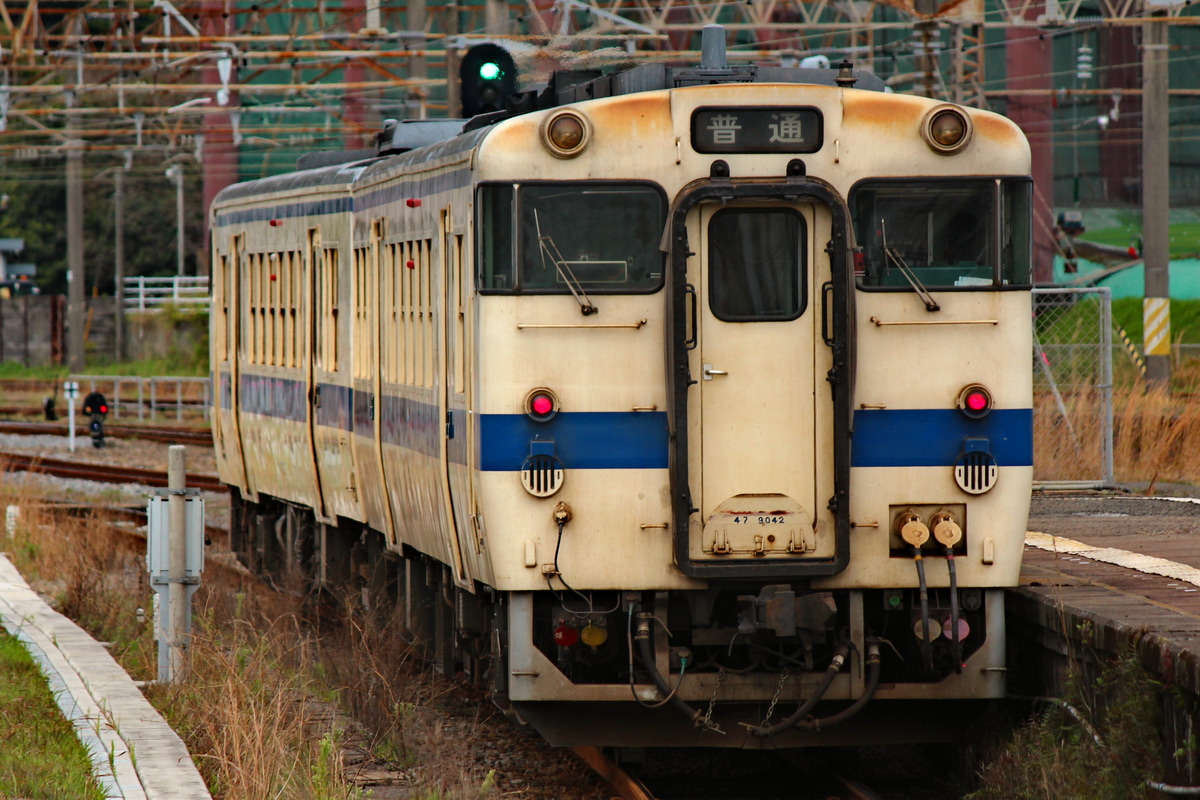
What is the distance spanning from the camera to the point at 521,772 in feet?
30.2

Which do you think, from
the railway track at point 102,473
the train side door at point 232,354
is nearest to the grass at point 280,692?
the train side door at point 232,354

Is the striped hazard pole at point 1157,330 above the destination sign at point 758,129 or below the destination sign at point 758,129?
below

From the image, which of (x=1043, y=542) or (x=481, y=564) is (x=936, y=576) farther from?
(x=1043, y=542)

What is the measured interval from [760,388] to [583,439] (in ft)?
2.61

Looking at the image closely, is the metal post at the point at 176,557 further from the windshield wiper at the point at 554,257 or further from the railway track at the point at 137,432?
the railway track at the point at 137,432

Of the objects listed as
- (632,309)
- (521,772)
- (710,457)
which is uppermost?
(632,309)

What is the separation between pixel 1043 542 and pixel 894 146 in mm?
3492

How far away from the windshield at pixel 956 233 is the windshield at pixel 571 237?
104 centimetres

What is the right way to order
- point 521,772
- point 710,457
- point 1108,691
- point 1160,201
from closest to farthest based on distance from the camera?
point 1108,691 → point 710,457 → point 521,772 → point 1160,201

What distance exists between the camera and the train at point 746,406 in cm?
816

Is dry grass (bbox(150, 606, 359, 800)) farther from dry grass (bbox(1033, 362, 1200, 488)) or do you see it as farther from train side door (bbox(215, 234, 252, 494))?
dry grass (bbox(1033, 362, 1200, 488))

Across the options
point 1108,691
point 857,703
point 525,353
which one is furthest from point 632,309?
point 1108,691

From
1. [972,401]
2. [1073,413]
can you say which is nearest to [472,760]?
[972,401]

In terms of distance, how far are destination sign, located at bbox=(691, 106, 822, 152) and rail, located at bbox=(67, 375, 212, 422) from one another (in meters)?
25.5
